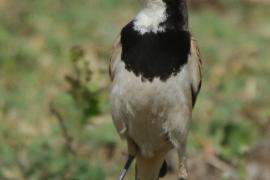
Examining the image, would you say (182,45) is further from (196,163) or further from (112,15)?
(112,15)

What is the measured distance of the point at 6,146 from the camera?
24.3 feet

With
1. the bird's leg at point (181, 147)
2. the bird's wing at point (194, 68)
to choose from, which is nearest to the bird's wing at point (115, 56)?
the bird's wing at point (194, 68)

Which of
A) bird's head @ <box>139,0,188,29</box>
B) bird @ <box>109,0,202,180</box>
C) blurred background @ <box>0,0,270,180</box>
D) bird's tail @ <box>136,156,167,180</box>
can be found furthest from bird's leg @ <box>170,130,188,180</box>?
bird's head @ <box>139,0,188,29</box>

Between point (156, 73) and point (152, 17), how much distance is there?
0.32 m

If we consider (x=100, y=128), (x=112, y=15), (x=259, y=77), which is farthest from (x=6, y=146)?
(x=112, y=15)

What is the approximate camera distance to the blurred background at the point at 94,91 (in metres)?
6.94

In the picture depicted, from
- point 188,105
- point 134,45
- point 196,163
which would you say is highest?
point 134,45

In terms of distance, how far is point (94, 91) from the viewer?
6797 mm

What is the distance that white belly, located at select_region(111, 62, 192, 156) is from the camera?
5812 millimetres

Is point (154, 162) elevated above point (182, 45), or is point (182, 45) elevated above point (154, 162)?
point (182, 45)

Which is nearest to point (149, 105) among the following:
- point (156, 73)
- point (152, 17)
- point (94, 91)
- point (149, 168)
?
point (156, 73)

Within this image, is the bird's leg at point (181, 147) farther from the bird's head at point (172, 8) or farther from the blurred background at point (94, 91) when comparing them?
the bird's head at point (172, 8)

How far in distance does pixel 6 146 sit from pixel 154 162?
4.66 ft

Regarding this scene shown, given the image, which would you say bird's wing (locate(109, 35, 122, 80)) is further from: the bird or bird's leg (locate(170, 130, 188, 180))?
bird's leg (locate(170, 130, 188, 180))
